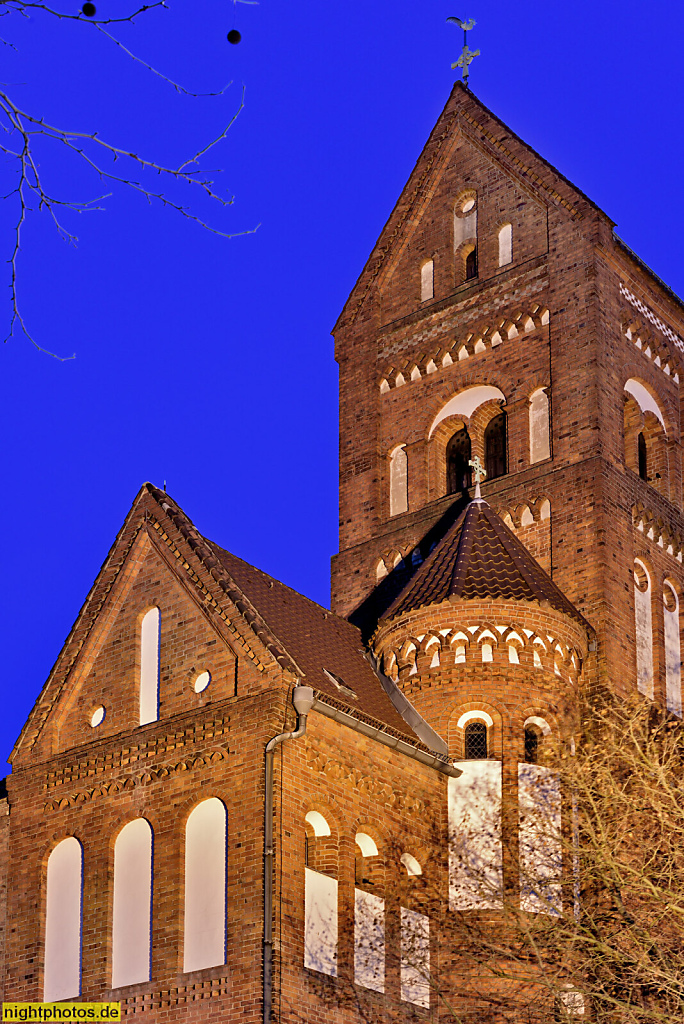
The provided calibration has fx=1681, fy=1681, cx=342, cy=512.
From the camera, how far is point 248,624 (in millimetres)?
24938

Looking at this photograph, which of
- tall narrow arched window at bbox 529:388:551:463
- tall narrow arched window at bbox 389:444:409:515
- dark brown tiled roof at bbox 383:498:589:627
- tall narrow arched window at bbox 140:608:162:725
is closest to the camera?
tall narrow arched window at bbox 140:608:162:725

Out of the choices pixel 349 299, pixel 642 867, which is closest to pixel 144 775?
pixel 642 867

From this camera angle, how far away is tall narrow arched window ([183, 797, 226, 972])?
23.2m

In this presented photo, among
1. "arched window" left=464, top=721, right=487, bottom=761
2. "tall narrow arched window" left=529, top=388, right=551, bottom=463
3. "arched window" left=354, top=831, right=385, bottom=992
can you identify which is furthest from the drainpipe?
"tall narrow arched window" left=529, top=388, right=551, bottom=463

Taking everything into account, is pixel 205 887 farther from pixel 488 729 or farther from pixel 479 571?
pixel 479 571

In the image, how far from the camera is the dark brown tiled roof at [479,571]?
28.0 meters

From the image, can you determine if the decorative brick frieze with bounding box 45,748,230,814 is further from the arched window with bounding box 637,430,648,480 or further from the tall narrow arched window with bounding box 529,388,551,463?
the arched window with bounding box 637,430,648,480

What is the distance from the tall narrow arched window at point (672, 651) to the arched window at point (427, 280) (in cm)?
851

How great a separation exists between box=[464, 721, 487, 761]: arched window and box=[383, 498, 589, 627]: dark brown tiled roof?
2107 millimetres

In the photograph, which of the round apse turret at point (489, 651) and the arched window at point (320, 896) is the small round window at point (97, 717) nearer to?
the arched window at point (320, 896)

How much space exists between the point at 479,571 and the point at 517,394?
21.1 feet

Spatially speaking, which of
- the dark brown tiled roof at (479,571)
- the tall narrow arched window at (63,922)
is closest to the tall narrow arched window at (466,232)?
the dark brown tiled roof at (479,571)

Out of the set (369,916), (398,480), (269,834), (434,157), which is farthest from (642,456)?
(269,834)

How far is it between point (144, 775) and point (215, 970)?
3.43 meters
